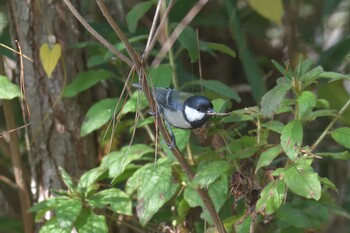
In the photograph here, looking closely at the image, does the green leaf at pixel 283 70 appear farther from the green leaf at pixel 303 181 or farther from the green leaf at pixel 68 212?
the green leaf at pixel 68 212

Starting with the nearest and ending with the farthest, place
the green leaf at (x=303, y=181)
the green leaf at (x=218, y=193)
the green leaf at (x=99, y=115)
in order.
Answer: the green leaf at (x=303, y=181), the green leaf at (x=218, y=193), the green leaf at (x=99, y=115)

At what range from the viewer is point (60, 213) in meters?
2.22

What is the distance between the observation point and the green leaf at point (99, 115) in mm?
2510

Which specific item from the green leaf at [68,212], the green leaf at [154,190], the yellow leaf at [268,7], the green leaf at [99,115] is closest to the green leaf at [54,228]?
the green leaf at [68,212]

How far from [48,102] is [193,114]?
93cm

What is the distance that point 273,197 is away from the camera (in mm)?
1958

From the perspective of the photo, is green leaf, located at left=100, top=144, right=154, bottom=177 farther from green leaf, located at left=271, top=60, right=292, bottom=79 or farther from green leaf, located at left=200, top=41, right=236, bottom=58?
green leaf, located at left=271, top=60, right=292, bottom=79

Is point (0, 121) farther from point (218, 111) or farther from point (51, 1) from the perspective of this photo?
point (218, 111)

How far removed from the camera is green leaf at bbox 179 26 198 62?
7.95 feet

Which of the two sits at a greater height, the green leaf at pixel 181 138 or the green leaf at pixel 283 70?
the green leaf at pixel 283 70

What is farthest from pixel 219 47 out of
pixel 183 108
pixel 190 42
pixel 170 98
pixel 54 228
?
pixel 54 228

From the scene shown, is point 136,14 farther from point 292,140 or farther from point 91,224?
point 292,140

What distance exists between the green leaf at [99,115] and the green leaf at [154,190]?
1.02 feet

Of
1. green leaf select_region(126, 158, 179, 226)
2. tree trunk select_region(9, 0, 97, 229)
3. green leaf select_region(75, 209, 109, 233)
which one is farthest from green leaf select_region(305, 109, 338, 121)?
tree trunk select_region(9, 0, 97, 229)
